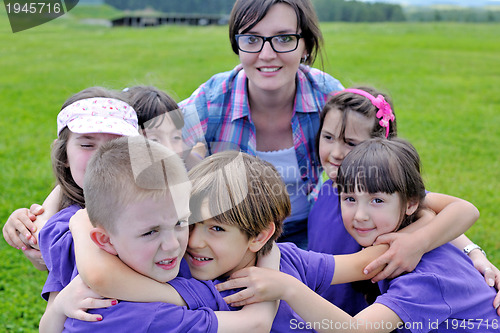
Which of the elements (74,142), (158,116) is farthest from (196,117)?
(74,142)

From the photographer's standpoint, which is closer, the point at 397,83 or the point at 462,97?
the point at 462,97

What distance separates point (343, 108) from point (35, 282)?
8.88 ft

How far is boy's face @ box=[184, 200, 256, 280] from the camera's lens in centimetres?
204

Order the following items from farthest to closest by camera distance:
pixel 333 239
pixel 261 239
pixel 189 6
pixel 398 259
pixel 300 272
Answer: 1. pixel 189 6
2. pixel 333 239
3. pixel 398 259
4. pixel 300 272
5. pixel 261 239

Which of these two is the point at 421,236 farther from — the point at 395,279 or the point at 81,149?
the point at 81,149

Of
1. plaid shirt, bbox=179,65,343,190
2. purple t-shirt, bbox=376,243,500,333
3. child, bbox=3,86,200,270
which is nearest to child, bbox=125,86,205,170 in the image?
child, bbox=3,86,200,270

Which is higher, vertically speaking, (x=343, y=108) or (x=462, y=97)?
(x=343, y=108)

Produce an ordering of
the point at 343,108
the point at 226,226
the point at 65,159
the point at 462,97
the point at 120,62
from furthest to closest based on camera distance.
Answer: the point at 120,62 < the point at 462,97 < the point at 343,108 < the point at 65,159 < the point at 226,226

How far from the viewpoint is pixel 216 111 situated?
362 centimetres

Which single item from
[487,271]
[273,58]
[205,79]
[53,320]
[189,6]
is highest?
[189,6]

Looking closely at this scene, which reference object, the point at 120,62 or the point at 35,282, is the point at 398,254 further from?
the point at 120,62

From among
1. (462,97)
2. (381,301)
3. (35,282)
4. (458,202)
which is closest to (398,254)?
(381,301)

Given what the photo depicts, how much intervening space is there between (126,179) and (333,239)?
1.45 metres

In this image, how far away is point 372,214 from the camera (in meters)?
2.52
